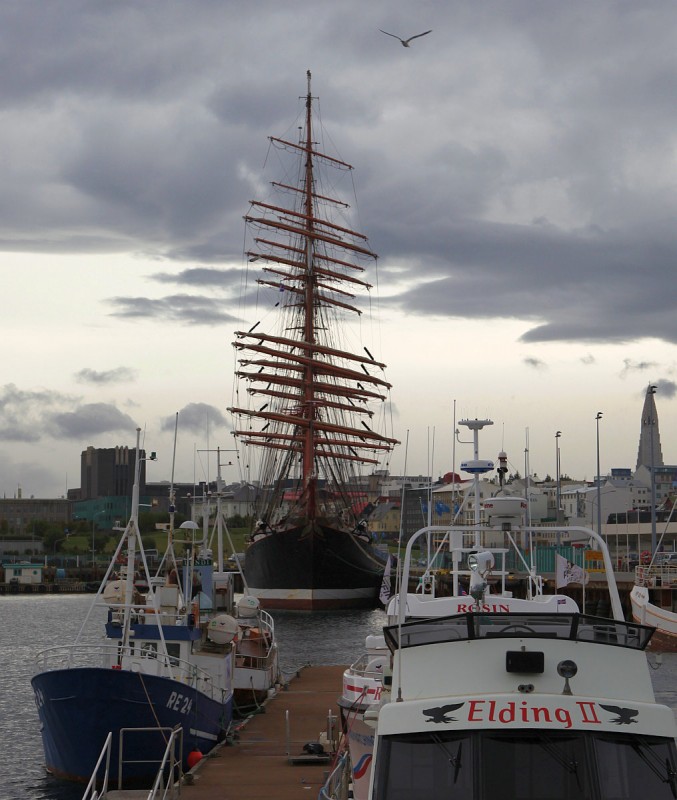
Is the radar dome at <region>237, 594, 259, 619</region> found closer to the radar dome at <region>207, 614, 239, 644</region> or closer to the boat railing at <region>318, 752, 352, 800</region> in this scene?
the radar dome at <region>207, 614, 239, 644</region>

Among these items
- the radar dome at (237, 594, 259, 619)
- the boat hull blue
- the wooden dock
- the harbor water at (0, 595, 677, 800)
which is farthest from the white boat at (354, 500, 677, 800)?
the radar dome at (237, 594, 259, 619)

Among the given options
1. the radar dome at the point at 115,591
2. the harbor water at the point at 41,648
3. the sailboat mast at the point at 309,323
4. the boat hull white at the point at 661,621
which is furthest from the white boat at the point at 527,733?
the sailboat mast at the point at 309,323

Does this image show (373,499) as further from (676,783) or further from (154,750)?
(676,783)

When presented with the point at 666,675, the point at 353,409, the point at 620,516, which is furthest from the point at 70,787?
the point at 620,516

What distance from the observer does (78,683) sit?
24.3 meters

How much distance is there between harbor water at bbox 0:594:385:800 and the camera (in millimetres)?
28609

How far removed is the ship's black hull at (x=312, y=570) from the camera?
9562 centimetres

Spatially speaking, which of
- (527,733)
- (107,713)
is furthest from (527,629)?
(107,713)

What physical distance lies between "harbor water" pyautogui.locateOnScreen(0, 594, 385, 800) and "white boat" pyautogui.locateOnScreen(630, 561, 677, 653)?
1492 centimetres

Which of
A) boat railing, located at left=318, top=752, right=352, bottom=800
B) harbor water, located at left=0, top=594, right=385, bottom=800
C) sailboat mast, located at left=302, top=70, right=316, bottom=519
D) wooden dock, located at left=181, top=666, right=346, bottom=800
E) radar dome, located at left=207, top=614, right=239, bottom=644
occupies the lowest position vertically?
harbor water, located at left=0, top=594, right=385, bottom=800

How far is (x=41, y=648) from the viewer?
65750mm

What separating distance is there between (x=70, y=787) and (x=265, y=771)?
5.37 m

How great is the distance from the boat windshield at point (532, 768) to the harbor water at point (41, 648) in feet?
61.1

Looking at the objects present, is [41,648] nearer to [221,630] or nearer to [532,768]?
[221,630]
